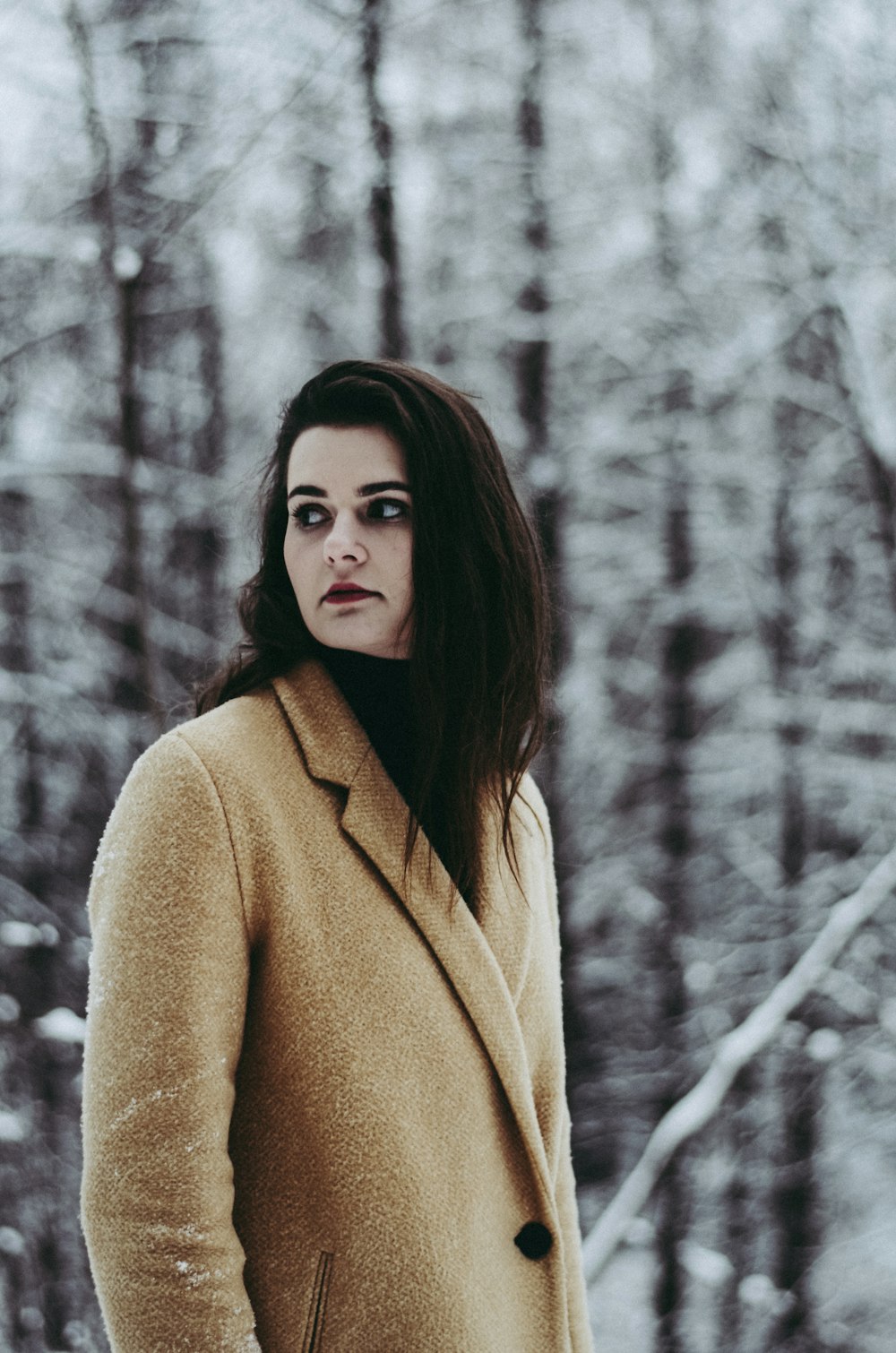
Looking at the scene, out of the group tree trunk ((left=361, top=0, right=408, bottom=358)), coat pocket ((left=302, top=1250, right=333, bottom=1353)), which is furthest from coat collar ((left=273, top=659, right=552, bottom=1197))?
tree trunk ((left=361, top=0, right=408, bottom=358))

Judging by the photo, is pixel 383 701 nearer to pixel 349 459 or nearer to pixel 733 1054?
pixel 349 459

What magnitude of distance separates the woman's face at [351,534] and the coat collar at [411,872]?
82mm

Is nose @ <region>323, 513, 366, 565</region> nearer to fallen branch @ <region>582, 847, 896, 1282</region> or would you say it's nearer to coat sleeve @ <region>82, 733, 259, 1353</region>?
coat sleeve @ <region>82, 733, 259, 1353</region>

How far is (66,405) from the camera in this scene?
2482 mm

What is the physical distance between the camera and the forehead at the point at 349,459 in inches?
39.6

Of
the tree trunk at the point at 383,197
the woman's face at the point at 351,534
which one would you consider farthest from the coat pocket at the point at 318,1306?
the tree trunk at the point at 383,197

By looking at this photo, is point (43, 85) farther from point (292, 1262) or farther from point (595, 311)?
point (292, 1262)

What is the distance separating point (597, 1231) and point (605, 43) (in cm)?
341

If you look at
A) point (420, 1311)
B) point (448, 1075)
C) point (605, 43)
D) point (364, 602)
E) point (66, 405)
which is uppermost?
point (605, 43)

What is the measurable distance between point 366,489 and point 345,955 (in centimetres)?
50

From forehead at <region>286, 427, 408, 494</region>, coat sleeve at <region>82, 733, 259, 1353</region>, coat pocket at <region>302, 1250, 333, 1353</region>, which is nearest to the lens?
coat sleeve at <region>82, 733, 259, 1353</region>

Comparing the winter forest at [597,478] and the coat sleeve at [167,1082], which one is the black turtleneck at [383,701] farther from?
the winter forest at [597,478]

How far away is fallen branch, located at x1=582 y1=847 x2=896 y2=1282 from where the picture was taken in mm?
2672

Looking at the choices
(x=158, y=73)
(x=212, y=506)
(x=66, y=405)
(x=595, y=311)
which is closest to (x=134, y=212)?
(x=158, y=73)
